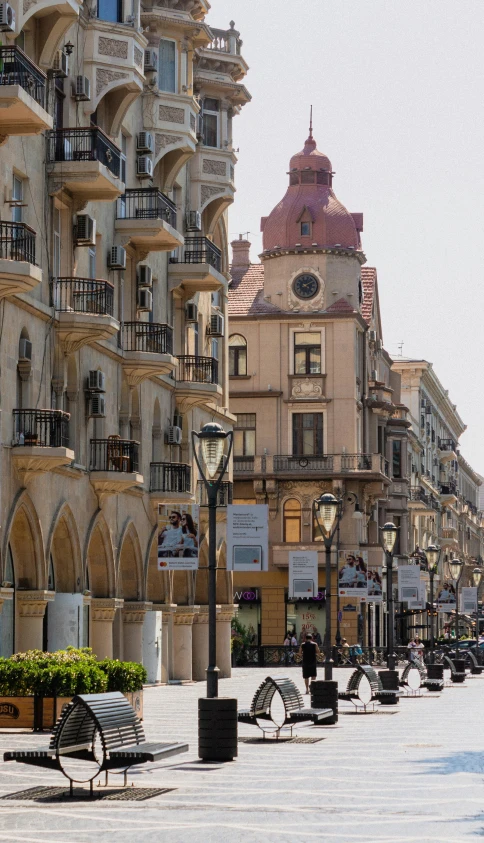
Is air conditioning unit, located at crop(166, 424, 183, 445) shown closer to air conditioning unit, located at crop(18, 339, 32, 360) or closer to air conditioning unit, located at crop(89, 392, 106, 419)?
air conditioning unit, located at crop(89, 392, 106, 419)

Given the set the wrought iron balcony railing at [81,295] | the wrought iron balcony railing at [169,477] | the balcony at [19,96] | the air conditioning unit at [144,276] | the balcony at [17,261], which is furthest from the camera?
the wrought iron balcony railing at [169,477]

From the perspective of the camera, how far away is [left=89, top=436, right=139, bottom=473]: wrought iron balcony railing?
127 feet

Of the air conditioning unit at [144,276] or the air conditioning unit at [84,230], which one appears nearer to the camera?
the air conditioning unit at [84,230]

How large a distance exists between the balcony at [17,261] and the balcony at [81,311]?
2.90 m


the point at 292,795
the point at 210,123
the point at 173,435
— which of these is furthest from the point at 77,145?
the point at 292,795

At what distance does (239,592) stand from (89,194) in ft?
128

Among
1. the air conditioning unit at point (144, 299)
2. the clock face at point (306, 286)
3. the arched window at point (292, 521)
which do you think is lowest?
the arched window at point (292, 521)

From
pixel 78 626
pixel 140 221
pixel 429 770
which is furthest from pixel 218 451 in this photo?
pixel 140 221

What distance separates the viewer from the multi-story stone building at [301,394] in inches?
2876

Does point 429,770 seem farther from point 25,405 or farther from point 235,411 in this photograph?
point 235,411

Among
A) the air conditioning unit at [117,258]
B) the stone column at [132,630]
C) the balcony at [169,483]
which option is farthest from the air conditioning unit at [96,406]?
the stone column at [132,630]

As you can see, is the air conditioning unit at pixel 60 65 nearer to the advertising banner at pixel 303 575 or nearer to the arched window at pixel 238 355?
the advertising banner at pixel 303 575

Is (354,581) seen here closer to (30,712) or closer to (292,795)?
(30,712)

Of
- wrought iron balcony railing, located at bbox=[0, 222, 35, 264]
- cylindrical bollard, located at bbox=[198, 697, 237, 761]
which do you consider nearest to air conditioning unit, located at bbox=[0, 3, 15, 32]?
wrought iron balcony railing, located at bbox=[0, 222, 35, 264]
